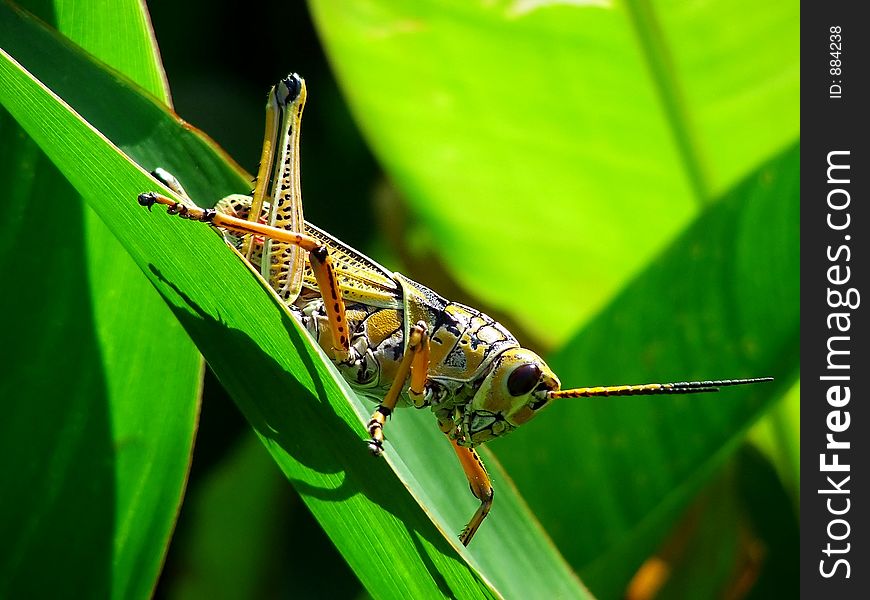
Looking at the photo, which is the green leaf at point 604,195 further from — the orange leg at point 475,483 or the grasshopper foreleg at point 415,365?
the grasshopper foreleg at point 415,365

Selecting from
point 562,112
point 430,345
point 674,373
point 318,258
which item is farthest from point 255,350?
point 562,112

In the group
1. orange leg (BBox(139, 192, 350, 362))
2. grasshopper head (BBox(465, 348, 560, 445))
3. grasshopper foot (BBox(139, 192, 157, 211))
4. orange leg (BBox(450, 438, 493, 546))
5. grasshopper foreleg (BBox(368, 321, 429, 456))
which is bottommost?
orange leg (BBox(450, 438, 493, 546))

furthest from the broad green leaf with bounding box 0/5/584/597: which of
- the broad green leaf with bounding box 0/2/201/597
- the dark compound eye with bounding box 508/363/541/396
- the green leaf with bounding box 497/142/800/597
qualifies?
the green leaf with bounding box 497/142/800/597

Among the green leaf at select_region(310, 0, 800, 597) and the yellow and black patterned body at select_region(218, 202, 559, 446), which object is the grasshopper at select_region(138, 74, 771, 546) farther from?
the green leaf at select_region(310, 0, 800, 597)

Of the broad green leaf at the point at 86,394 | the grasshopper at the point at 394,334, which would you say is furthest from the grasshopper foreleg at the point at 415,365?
the broad green leaf at the point at 86,394
